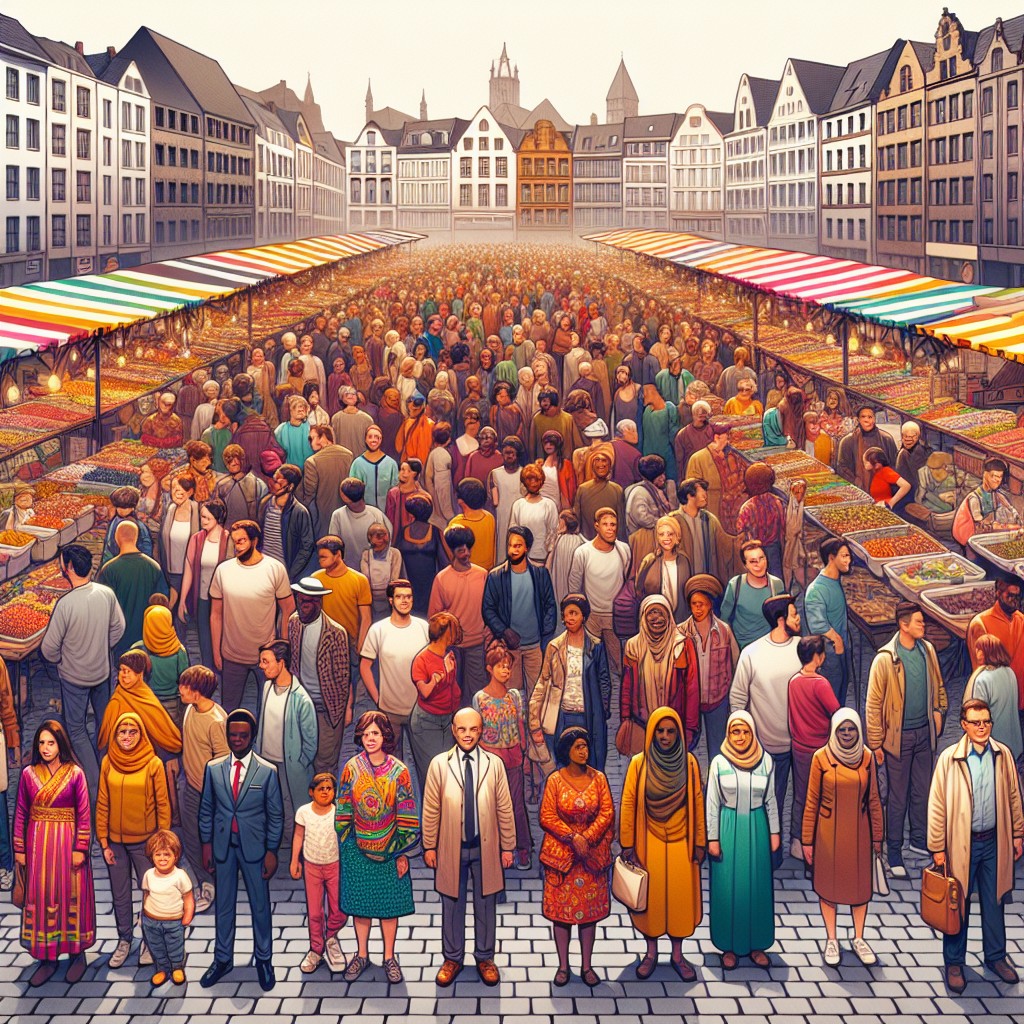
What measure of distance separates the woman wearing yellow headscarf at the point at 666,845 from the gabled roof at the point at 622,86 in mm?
139984

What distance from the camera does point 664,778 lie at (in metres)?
6.98

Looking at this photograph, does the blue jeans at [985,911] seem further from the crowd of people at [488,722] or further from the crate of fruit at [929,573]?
the crate of fruit at [929,573]

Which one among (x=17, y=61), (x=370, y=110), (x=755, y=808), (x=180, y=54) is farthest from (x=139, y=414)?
(x=370, y=110)

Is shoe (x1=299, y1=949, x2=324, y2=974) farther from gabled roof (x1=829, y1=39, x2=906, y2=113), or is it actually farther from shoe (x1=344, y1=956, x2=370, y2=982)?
gabled roof (x1=829, y1=39, x2=906, y2=113)

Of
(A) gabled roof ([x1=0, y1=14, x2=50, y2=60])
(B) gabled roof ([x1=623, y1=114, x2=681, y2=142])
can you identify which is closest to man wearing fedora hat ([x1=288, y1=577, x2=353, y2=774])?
(A) gabled roof ([x1=0, y1=14, x2=50, y2=60])

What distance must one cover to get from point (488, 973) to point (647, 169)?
3648 inches

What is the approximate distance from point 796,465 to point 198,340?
1146 centimetres

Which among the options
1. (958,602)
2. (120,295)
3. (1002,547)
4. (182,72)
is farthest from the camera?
(182,72)

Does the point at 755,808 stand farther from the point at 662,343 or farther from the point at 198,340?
the point at 198,340

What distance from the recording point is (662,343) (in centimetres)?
1852

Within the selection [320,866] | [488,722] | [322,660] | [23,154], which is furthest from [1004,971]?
[23,154]

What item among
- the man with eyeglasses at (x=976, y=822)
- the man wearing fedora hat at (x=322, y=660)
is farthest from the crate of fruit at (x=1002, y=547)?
the man wearing fedora hat at (x=322, y=660)

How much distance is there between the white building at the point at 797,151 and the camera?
69750mm

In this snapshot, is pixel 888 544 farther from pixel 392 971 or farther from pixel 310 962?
pixel 310 962
